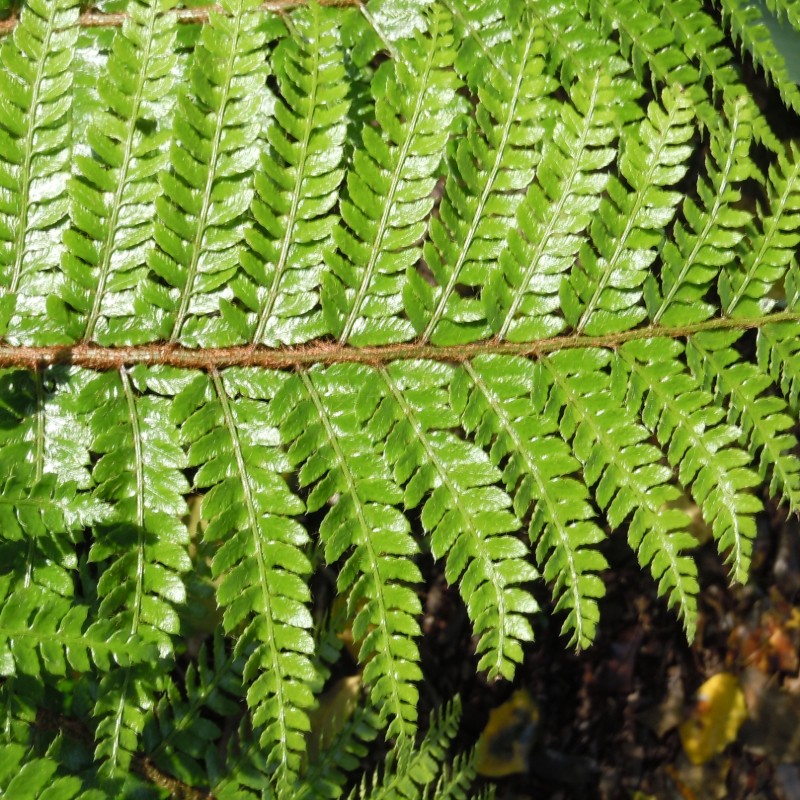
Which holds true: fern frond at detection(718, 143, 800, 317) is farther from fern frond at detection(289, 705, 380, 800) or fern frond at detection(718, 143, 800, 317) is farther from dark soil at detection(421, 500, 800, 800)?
dark soil at detection(421, 500, 800, 800)

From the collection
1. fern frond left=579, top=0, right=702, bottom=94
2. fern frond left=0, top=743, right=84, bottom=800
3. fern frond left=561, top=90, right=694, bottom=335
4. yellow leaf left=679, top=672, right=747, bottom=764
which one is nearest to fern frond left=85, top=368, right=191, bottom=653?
fern frond left=0, top=743, right=84, bottom=800

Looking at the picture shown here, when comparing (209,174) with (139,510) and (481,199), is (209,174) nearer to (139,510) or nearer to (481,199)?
(481,199)

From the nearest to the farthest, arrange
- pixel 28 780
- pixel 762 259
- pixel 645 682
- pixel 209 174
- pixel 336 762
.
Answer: pixel 28 780, pixel 209 174, pixel 762 259, pixel 336 762, pixel 645 682

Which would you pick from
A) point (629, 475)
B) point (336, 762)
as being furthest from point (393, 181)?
point (336, 762)

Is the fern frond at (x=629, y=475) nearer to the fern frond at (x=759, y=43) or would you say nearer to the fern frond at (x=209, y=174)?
the fern frond at (x=209, y=174)

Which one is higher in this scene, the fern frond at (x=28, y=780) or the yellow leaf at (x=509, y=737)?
the fern frond at (x=28, y=780)

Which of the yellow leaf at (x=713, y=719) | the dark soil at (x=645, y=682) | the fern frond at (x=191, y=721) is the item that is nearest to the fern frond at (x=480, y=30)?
the fern frond at (x=191, y=721)

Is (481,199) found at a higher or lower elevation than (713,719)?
higher
